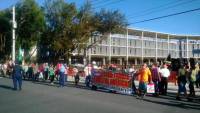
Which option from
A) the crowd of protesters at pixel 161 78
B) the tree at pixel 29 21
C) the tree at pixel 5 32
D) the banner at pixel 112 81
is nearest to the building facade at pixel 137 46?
the tree at pixel 29 21

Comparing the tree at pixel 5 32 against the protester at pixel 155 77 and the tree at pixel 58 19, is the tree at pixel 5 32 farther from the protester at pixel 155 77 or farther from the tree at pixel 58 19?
the protester at pixel 155 77

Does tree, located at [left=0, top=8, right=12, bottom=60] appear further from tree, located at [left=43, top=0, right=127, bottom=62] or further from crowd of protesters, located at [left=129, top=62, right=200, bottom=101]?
crowd of protesters, located at [left=129, top=62, right=200, bottom=101]

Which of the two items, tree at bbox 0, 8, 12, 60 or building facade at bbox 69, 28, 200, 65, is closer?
tree at bbox 0, 8, 12, 60

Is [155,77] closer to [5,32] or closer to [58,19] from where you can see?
[58,19]

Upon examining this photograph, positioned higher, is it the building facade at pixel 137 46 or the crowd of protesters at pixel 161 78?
the building facade at pixel 137 46

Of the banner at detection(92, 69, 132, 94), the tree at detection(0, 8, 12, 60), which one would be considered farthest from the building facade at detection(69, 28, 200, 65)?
the banner at detection(92, 69, 132, 94)

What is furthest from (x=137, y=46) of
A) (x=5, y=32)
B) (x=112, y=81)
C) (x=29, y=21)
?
(x=112, y=81)

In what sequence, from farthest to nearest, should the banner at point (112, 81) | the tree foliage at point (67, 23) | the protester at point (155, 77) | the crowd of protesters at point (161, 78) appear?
1. the tree foliage at point (67, 23)
2. the banner at point (112, 81)
3. the protester at point (155, 77)
4. the crowd of protesters at point (161, 78)

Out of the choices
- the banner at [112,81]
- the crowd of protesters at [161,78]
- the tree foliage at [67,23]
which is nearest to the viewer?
the crowd of protesters at [161,78]

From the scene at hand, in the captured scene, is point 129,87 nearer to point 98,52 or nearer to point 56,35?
point 56,35

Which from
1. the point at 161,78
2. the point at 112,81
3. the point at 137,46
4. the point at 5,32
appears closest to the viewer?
the point at 161,78

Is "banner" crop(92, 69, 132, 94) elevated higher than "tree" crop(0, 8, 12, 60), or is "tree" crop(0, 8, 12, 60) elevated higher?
"tree" crop(0, 8, 12, 60)

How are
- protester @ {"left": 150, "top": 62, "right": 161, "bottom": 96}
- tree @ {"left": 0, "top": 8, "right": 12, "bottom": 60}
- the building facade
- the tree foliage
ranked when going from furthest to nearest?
the building facade, tree @ {"left": 0, "top": 8, "right": 12, "bottom": 60}, the tree foliage, protester @ {"left": 150, "top": 62, "right": 161, "bottom": 96}

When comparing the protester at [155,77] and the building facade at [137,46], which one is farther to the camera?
the building facade at [137,46]
